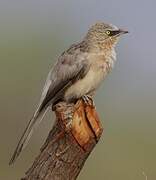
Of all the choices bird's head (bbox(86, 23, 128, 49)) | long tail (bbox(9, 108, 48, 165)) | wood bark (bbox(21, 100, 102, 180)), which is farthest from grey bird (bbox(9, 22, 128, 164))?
wood bark (bbox(21, 100, 102, 180))

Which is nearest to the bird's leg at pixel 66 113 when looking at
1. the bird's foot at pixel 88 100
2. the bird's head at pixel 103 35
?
the bird's foot at pixel 88 100

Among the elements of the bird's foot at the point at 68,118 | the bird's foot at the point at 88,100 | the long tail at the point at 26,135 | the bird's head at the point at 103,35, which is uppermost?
the bird's head at the point at 103,35

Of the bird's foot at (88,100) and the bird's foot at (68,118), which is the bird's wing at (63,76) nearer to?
the bird's foot at (88,100)

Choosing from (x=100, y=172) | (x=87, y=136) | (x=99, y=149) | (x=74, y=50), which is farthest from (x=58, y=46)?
(x=87, y=136)

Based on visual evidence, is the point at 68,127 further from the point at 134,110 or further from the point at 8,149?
the point at 134,110

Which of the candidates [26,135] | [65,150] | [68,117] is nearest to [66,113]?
[68,117]

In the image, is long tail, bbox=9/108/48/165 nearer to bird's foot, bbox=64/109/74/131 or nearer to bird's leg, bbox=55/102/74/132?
bird's leg, bbox=55/102/74/132
